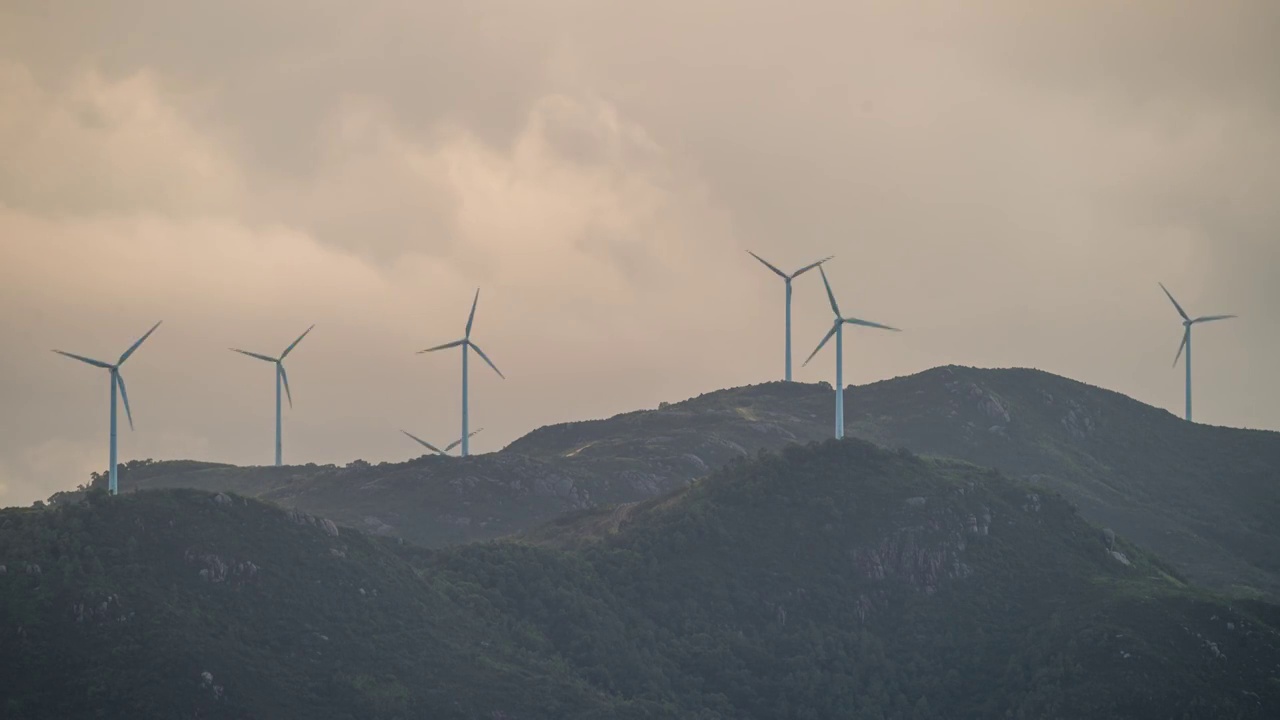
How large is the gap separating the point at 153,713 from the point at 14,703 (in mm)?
13891

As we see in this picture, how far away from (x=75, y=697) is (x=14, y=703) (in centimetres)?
621

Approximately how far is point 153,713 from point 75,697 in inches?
320

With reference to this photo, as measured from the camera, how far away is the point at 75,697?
196500 mm

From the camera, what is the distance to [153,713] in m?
198

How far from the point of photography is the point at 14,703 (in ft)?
634
